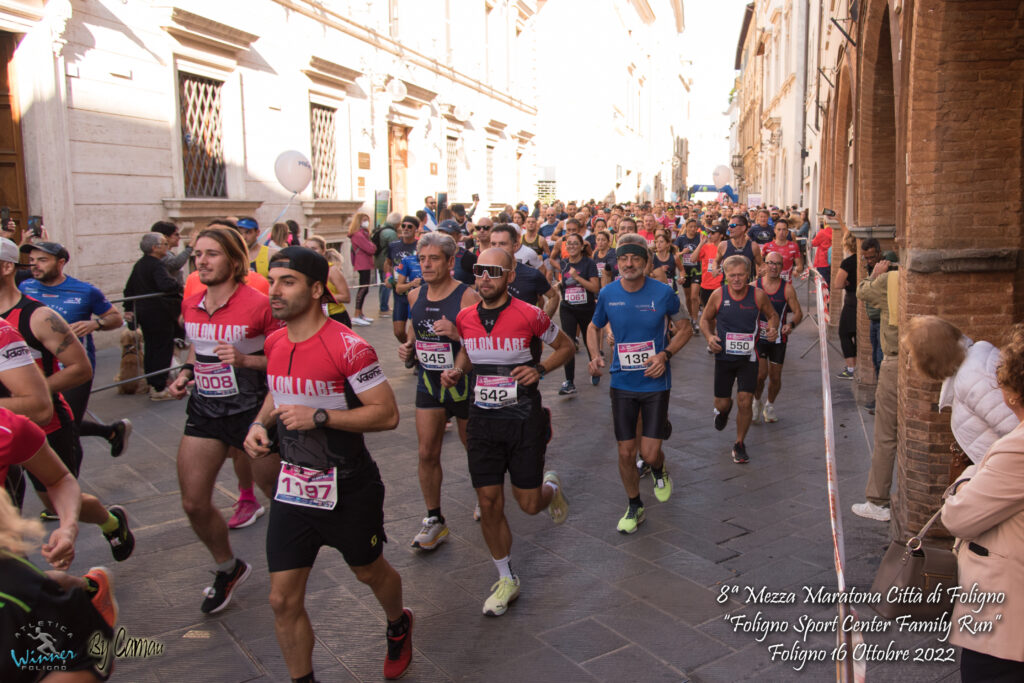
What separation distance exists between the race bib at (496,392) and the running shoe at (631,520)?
58.2 inches

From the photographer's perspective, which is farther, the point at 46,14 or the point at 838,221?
the point at 838,221

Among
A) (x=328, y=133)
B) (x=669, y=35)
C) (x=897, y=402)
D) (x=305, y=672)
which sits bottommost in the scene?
(x=305, y=672)

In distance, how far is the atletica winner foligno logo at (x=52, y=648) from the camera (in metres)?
2.01

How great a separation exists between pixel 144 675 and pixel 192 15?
11275mm

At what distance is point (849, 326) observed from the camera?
422 inches

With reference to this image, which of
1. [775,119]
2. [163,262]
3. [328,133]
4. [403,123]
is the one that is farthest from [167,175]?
[775,119]

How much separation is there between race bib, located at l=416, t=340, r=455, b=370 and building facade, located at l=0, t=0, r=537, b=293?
748cm

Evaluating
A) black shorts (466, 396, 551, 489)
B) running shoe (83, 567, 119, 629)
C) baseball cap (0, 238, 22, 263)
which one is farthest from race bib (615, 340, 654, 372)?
running shoe (83, 567, 119, 629)

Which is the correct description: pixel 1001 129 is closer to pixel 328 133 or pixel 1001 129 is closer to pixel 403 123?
pixel 328 133

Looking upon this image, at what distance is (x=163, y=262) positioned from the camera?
9.40 meters

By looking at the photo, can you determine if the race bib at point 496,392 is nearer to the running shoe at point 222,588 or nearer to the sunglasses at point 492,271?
the sunglasses at point 492,271

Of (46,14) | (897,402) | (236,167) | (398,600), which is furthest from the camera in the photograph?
(236,167)

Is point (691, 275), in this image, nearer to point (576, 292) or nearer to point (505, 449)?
point (576, 292)

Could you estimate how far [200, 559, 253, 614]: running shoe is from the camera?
4477mm
